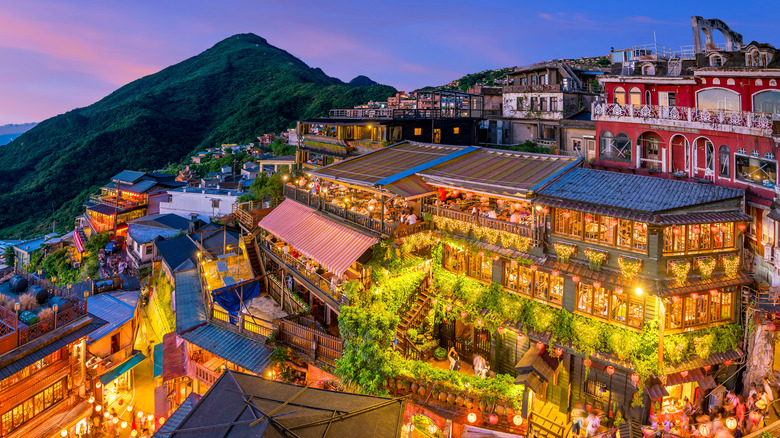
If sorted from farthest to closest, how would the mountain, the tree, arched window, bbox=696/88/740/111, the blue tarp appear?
the mountain < the tree < the blue tarp < arched window, bbox=696/88/740/111

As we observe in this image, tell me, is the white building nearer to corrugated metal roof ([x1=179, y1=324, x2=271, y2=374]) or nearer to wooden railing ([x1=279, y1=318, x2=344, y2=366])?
corrugated metal roof ([x1=179, y1=324, x2=271, y2=374])

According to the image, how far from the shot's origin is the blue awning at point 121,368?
88.9 ft

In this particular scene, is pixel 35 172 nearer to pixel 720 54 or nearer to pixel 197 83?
Result: pixel 197 83

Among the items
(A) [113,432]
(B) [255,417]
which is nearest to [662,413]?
(B) [255,417]

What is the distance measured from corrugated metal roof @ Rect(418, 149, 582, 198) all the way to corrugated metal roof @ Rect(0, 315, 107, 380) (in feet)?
59.2

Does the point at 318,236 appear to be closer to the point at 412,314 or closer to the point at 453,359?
the point at 412,314

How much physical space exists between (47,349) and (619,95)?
106 ft

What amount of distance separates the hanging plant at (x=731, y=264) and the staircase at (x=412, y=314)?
1239cm

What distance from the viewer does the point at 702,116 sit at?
847 inches

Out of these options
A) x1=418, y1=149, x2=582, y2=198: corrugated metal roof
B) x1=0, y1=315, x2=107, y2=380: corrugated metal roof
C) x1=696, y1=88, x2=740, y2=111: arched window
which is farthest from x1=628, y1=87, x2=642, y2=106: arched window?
x1=0, y1=315, x2=107, y2=380: corrugated metal roof

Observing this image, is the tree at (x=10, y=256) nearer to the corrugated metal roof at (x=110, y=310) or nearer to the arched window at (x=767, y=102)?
the corrugated metal roof at (x=110, y=310)

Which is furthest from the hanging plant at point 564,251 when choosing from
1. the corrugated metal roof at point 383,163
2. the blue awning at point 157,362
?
the blue awning at point 157,362

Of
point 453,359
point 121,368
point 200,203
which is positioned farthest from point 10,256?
point 453,359

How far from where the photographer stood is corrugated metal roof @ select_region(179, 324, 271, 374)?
20.1 meters
